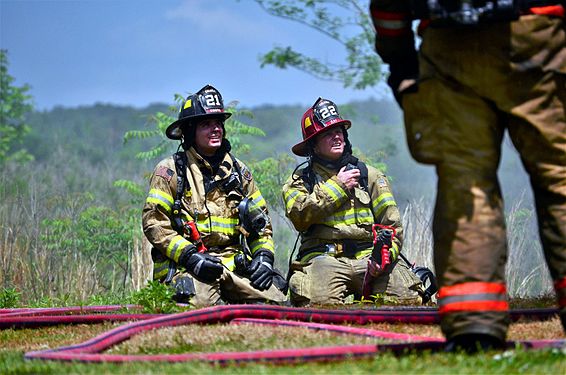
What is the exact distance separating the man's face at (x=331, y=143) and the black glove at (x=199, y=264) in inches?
58.9

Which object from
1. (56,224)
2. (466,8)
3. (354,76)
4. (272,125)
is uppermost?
(272,125)

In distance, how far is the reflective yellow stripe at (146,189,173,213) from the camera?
718cm

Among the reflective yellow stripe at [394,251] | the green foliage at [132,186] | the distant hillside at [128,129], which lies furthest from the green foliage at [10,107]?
the reflective yellow stripe at [394,251]

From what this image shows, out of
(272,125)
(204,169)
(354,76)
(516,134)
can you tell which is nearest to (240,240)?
(204,169)

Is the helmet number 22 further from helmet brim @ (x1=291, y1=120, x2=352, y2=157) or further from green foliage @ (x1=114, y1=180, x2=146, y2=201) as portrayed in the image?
green foliage @ (x1=114, y1=180, x2=146, y2=201)

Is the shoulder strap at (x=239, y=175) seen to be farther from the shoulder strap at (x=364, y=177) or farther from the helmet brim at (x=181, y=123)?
→ the shoulder strap at (x=364, y=177)

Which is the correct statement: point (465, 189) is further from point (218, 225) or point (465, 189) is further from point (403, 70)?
point (218, 225)

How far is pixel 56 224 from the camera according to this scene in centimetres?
987

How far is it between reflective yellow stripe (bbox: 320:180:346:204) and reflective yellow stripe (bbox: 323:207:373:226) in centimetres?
20

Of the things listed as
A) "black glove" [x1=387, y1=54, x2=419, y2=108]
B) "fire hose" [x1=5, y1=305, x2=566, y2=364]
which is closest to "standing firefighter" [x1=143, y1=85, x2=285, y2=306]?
"fire hose" [x1=5, y1=305, x2=566, y2=364]

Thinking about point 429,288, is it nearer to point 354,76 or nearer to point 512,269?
point 512,269

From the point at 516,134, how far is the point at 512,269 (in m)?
6.12

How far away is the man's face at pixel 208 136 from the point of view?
7523 millimetres

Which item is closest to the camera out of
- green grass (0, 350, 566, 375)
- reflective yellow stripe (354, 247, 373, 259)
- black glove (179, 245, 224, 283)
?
green grass (0, 350, 566, 375)
